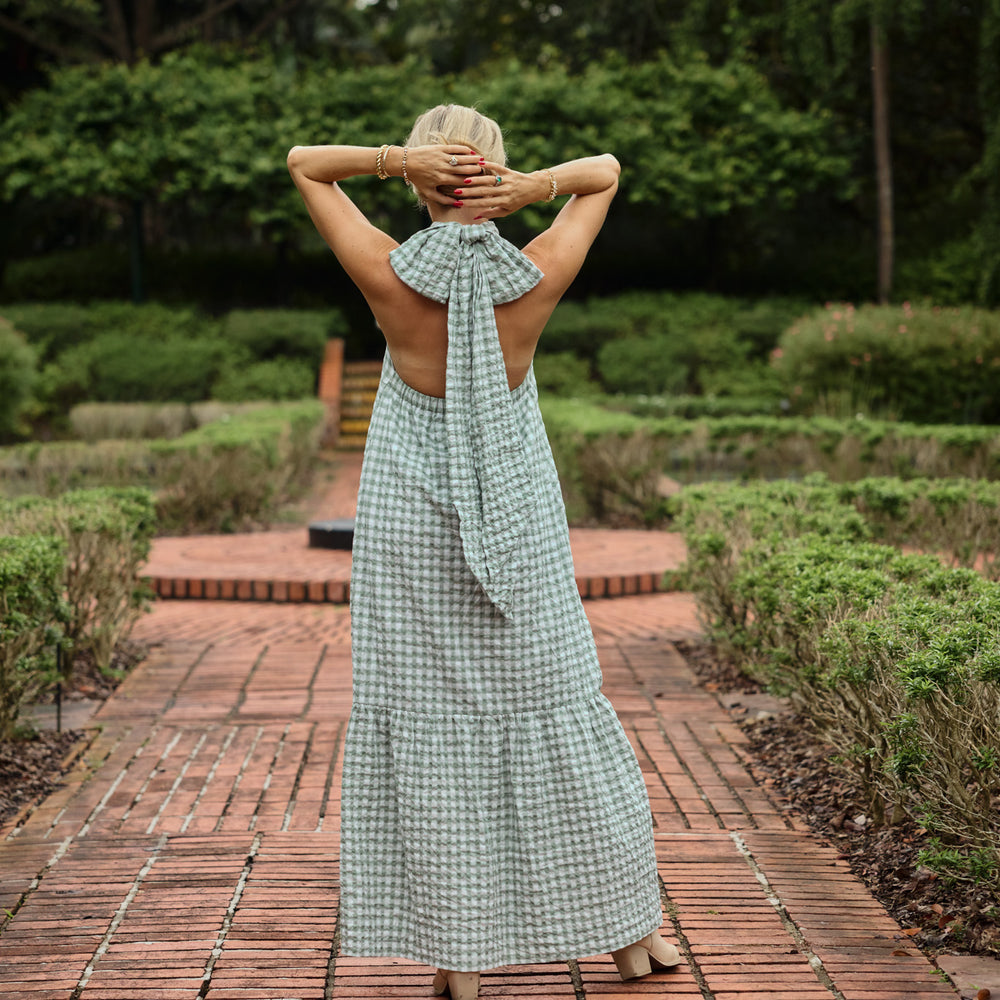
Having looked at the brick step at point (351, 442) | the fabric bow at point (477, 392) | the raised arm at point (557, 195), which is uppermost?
the raised arm at point (557, 195)

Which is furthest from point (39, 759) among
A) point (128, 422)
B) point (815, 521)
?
point (128, 422)

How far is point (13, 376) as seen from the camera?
10.8 meters

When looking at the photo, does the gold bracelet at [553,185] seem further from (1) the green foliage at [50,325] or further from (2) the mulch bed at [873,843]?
(1) the green foliage at [50,325]

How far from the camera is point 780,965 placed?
8.11 ft

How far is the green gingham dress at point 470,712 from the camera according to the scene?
2279 millimetres

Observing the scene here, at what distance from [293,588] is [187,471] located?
2161 millimetres

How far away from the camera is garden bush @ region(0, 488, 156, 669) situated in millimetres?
4594

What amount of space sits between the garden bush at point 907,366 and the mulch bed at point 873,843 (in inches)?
298

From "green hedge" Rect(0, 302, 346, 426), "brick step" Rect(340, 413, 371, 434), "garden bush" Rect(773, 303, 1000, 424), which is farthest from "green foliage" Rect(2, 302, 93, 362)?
"garden bush" Rect(773, 303, 1000, 424)

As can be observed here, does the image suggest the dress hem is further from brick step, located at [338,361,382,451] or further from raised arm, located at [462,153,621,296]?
brick step, located at [338,361,382,451]

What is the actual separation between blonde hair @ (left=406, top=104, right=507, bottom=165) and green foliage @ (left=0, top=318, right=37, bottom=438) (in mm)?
9400

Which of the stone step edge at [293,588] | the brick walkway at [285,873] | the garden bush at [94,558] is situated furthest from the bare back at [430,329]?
the stone step edge at [293,588]

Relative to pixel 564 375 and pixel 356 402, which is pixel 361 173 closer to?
pixel 564 375

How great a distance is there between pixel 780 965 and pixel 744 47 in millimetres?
15672
